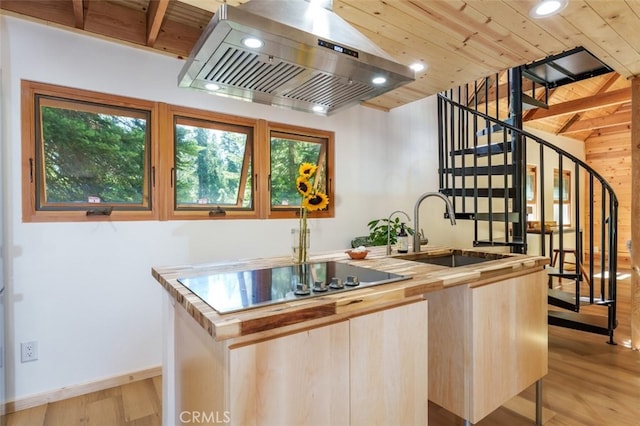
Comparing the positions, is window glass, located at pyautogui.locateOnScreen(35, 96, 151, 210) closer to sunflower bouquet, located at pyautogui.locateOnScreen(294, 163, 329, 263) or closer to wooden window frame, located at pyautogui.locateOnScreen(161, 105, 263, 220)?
wooden window frame, located at pyautogui.locateOnScreen(161, 105, 263, 220)

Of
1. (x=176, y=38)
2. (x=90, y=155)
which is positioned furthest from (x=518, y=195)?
(x=90, y=155)

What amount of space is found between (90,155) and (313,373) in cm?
227

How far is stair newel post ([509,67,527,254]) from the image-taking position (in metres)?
3.14

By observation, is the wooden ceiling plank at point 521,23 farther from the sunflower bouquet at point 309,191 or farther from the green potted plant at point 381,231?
the green potted plant at point 381,231

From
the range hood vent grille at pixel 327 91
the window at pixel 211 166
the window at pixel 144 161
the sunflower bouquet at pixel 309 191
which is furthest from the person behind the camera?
the window at pixel 211 166

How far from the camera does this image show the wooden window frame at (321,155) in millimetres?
3156

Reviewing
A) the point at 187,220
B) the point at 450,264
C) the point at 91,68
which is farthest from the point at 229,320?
the point at 91,68

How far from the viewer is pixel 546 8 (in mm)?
1945

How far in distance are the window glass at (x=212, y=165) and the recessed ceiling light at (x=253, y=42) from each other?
5.82 ft

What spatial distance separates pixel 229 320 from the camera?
880 mm

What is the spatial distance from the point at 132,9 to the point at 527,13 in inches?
104

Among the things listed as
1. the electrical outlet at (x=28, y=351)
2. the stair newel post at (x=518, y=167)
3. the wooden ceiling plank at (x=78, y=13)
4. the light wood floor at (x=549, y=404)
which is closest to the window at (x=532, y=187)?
the stair newel post at (x=518, y=167)

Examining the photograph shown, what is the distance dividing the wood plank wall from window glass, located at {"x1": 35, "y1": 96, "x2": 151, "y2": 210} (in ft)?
28.0

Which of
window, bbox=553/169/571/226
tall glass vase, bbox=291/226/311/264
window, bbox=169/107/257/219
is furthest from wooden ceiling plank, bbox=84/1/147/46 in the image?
window, bbox=553/169/571/226
